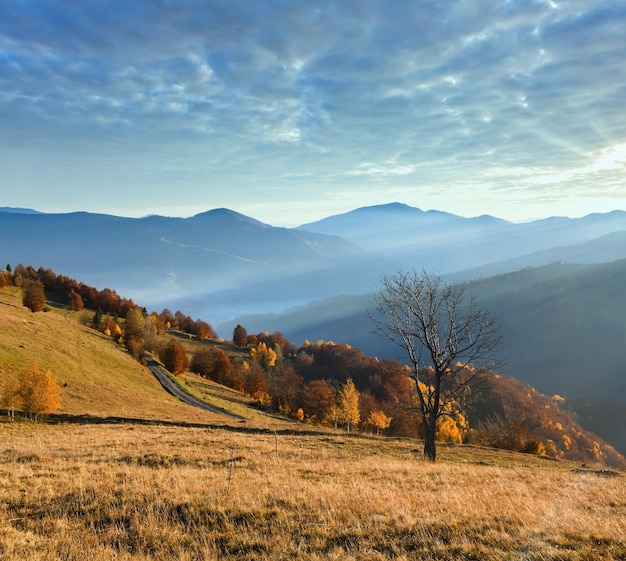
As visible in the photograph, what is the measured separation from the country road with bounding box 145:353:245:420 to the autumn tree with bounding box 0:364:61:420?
24804 millimetres

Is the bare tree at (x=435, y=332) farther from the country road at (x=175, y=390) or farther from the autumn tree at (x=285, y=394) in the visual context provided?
the autumn tree at (x=285, y=394)

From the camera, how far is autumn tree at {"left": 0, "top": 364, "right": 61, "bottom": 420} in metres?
32.8

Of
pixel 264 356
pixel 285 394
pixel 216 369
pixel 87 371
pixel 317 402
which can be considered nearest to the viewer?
pixel 87 371

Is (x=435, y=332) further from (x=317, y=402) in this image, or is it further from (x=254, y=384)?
(x=254, y=384)

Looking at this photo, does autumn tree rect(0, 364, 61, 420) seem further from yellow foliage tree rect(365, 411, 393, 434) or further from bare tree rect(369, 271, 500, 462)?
yellow foliage tree rect(365, 411, 393, 434)

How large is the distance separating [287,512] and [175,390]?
6058cm

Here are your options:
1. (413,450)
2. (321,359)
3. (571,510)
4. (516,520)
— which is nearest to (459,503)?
(516,520)

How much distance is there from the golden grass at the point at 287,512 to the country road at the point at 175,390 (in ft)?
136

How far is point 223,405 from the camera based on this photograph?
202ft

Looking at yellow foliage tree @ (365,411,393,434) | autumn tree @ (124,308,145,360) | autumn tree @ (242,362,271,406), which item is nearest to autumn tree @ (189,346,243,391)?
autumn tree @ (242,362,271,406)

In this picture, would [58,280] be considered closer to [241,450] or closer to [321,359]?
[321,359]

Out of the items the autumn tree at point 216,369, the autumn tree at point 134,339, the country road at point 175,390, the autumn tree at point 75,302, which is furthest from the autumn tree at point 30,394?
the autumn tree at point 75,302

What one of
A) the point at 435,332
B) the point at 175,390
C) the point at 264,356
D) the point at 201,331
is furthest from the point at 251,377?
the point at 435,332

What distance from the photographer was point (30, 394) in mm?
32938
